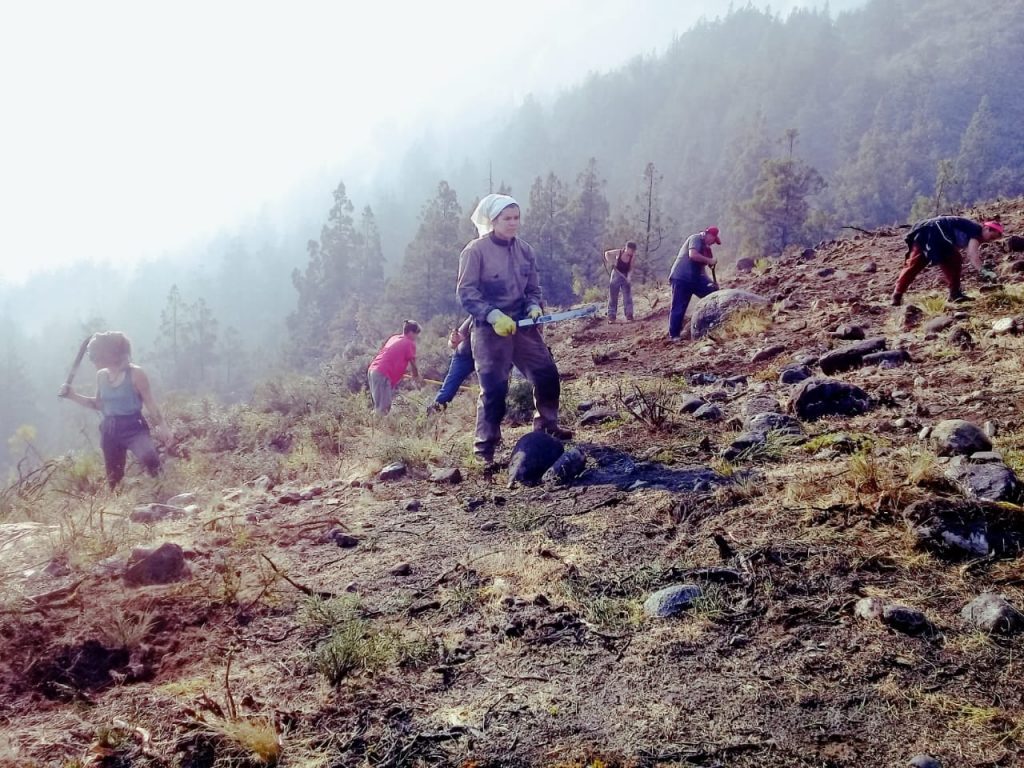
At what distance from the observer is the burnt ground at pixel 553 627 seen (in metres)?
1.65

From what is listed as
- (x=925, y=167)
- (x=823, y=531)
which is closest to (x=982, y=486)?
(x=823, y=531)

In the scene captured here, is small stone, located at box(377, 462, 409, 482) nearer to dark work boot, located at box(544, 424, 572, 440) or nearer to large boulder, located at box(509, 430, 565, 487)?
large boulder, located at box(509, 430, 565, 487)

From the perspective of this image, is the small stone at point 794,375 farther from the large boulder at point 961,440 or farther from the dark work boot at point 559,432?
the large boulder at point 961,440

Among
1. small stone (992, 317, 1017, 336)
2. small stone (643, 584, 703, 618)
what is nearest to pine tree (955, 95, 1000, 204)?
small stone (992, 317, 1017, 336)

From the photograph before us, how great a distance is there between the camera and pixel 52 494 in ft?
18.1

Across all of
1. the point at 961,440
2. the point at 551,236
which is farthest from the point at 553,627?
the point at 551,236

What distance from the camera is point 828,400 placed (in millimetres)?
4117

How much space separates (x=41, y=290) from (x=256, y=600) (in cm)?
15030

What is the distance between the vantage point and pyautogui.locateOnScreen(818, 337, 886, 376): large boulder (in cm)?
527

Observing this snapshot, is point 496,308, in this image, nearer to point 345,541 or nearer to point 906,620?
point 345,541

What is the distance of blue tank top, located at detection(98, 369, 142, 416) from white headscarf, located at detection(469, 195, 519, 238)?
2993mm

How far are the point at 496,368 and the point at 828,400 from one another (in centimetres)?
213

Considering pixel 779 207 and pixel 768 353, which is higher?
pixel 779 207

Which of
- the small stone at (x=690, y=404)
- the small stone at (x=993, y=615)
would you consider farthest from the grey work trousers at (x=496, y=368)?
the small stone at (x=993, y=615)
